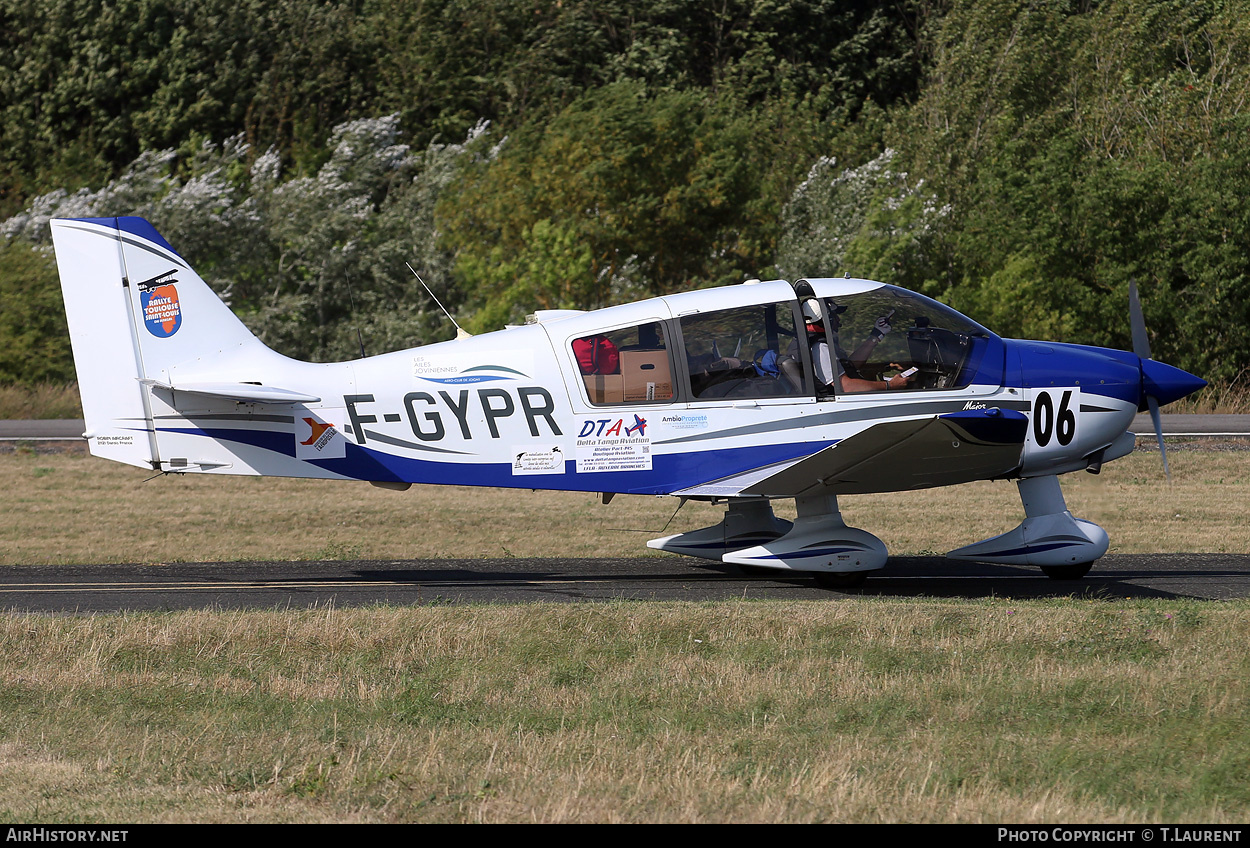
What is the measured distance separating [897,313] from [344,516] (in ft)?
28.9

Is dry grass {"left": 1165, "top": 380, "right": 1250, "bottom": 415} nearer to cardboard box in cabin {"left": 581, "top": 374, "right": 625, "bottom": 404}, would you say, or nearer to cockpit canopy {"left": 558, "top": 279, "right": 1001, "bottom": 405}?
cockpit canopy {"left": 558, "top": 279, "right": 1001, "bottom": 405}

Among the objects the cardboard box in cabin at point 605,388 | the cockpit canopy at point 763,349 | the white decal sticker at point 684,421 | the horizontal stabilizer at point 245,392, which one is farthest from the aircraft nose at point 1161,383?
the horizontal stabilizer at point 245,392

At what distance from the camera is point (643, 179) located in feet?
94.6

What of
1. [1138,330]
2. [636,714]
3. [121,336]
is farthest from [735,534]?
[121,336]

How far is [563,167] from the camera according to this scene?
28328mm

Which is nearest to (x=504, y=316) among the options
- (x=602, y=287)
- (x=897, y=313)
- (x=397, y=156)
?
(x=602, y=287)

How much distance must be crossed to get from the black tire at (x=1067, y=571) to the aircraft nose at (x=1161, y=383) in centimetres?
166

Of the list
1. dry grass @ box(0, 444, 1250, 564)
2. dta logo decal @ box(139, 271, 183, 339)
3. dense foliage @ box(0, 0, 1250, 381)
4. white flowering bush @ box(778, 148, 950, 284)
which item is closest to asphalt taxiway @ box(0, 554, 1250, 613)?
dry grass @ box(0, 444, 1250, 564)

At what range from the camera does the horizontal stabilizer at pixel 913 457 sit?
10281mm

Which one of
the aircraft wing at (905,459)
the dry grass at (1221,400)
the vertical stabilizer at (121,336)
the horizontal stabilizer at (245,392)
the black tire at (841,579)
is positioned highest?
the vertical stabilizer at (121,336)

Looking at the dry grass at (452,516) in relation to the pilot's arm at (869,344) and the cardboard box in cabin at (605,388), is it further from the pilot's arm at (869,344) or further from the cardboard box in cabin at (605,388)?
the pilot's arm at (869,344)

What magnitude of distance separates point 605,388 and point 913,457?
284 centimetres

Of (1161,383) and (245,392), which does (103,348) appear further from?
(1161,383)
